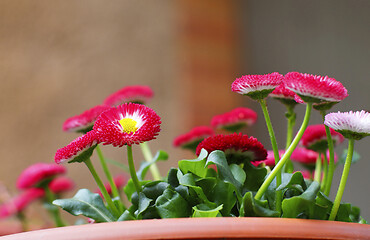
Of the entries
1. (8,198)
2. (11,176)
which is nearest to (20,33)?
(11,176)

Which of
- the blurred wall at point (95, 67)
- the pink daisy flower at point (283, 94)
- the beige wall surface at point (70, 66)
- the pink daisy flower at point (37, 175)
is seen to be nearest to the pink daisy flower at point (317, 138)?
the pink daisy flower at point (283, 94)

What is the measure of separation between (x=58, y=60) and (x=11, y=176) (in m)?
0.36

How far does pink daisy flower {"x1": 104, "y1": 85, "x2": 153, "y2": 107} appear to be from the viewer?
408 mm

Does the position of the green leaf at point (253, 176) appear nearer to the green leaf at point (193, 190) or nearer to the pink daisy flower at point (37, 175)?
the green leaf at point (193, 190)

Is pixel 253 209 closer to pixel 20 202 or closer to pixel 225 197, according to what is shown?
pixel 225 197

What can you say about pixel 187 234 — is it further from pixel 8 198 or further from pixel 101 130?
pixel 8 198

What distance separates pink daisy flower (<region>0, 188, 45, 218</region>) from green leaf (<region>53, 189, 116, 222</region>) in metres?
0.26

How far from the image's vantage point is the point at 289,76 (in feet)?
0.88

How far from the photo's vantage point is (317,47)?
1691mm

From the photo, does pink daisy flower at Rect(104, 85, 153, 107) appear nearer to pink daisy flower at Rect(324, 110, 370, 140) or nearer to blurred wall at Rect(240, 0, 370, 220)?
pink daisy flower at Rect(324, 110, 370, 140)

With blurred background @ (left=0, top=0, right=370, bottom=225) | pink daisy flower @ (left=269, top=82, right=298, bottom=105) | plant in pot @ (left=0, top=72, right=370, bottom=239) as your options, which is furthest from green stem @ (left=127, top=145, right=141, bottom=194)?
blurred background @ (left=0, top=0, right=370, bottom=225)

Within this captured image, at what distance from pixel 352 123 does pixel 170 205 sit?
0.11 m

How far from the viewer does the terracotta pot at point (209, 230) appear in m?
0.23

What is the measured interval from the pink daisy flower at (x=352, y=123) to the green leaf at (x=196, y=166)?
0.08m
